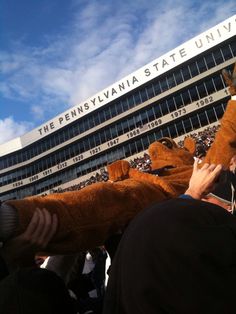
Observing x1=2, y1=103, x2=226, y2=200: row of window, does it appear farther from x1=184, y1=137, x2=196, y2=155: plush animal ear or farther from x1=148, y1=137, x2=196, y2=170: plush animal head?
x1=148, y1=137, x2=196, y2=170: plush animal head

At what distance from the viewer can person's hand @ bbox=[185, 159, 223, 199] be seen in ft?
5.03

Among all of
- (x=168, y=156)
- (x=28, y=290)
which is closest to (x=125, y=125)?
(x=168, y=156)

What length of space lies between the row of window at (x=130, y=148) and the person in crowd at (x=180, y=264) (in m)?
21.6

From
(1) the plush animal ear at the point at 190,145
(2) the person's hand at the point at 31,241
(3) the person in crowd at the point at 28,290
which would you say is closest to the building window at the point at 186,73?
(1) the plush animal ear at the point at 190,145

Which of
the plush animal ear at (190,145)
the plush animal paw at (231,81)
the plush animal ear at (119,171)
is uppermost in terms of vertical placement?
the plush animal paw at (231,81)

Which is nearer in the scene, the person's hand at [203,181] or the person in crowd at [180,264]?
the person in crowd at [180,264]

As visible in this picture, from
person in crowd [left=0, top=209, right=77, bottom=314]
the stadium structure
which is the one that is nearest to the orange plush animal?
person in crowd [left=0, top=209, right=77, bottom=314]

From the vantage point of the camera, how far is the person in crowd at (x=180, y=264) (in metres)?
0.56

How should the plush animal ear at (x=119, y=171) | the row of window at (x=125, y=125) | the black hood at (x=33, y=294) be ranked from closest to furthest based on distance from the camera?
1. the black hood at (x=33, y=294)
2. the plush animal ear at (x=119, y=171)
3. the row of window at (x=125, y=125)

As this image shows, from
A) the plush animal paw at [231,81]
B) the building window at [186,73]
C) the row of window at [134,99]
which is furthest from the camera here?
the building window at [186,73]

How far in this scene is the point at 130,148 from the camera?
82.5ft

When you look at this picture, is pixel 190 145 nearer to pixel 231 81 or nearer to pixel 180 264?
pixel 231 81

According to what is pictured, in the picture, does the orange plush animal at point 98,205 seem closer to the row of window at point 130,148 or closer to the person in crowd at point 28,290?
the person in crowd at point 28,290

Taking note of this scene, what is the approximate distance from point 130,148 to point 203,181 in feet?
77.5
